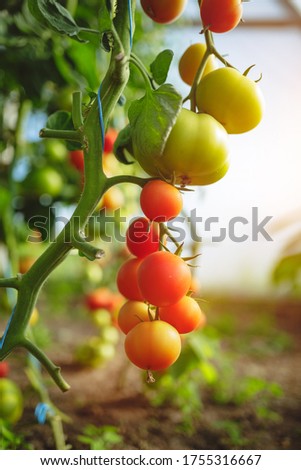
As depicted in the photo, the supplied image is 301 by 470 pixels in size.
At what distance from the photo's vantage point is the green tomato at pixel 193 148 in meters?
0.34

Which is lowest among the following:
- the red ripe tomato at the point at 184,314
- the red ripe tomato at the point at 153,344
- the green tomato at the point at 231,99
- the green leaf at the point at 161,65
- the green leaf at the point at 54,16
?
the red ripe tomato at the point at 153,344

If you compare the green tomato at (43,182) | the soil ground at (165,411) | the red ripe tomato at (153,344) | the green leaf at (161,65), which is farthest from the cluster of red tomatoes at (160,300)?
the green tomato at (43,182)

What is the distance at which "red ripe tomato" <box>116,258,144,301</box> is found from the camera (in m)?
0.41

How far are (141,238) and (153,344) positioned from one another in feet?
0.30

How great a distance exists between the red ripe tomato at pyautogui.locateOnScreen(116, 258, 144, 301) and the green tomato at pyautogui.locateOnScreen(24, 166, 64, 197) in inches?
22.9

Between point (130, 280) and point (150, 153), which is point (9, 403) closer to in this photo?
point (130, 280)

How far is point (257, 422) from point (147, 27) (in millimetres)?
915

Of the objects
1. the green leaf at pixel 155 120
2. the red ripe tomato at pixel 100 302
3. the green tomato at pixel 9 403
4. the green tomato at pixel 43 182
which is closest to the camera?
the green leaf at pixel 155 120

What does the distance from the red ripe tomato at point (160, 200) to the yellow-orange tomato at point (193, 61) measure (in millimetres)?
123

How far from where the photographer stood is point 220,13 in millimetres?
392

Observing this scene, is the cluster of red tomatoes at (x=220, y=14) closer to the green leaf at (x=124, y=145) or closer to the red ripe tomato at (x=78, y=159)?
the green leaf at (x=124, y=145)

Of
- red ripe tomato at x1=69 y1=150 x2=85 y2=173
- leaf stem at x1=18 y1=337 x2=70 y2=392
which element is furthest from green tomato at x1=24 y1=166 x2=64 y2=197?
leaf stem at x1=18 y1=337 x2=70 y2=392

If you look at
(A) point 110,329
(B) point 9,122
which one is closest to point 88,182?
(B) point 9,122

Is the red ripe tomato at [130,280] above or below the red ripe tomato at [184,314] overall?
above
